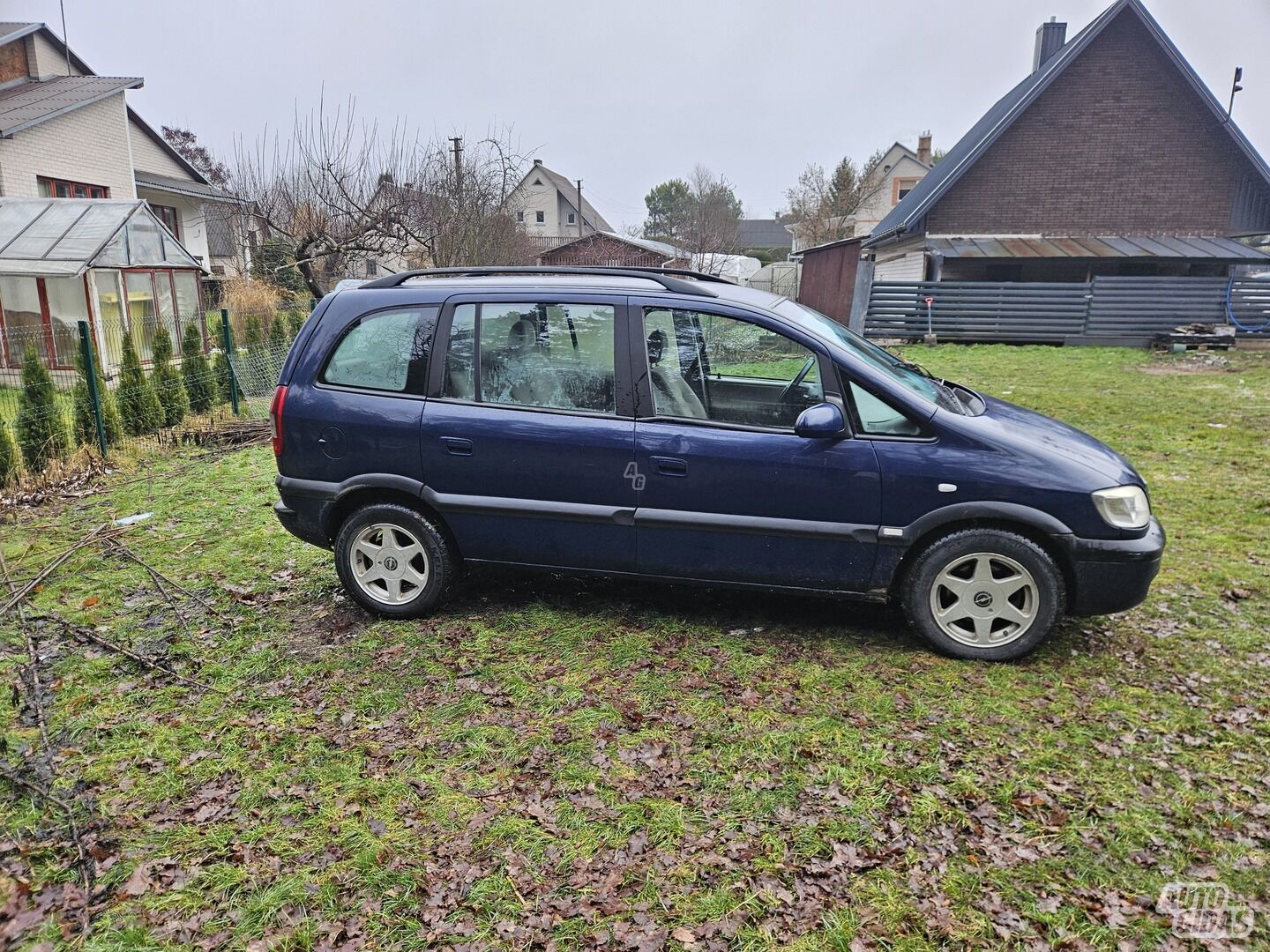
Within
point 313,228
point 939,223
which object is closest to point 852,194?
point 939,223

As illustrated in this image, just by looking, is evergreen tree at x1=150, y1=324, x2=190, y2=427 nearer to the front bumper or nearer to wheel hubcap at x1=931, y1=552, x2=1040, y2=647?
wheel hubcap at x1=931, y1=552, x2=1040, y2=647

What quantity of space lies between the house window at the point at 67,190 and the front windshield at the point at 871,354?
22412 millimetres

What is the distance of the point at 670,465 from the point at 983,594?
170 cm

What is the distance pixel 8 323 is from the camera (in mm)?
14789

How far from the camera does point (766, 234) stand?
260 feet

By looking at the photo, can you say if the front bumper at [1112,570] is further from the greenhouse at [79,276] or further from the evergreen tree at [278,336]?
the greenhouse at [79,276]

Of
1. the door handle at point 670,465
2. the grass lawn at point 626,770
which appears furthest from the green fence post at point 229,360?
the door handle at point 670,465

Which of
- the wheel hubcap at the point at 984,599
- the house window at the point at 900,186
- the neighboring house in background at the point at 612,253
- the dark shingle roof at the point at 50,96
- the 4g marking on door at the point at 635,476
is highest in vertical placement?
the house window at the point at 900,186

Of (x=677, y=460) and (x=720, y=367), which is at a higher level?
(x=720, y=367)

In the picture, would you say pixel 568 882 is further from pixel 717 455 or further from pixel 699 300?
pixel 699 300

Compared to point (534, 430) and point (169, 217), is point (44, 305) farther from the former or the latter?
point (169, 217)

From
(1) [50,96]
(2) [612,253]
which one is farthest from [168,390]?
(2) [612,253]

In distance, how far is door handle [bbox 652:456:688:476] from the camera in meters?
4.15

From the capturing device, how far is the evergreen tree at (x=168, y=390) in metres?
10.1
